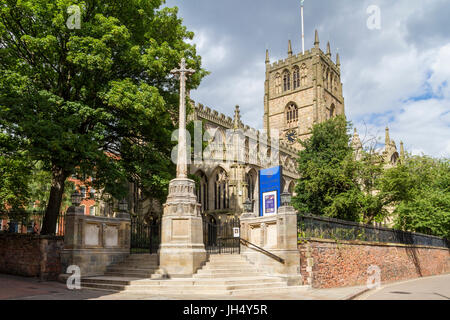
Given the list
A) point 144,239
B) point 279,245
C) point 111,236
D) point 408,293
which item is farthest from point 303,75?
point 111,236

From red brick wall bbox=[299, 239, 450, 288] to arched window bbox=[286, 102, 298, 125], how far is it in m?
43.1

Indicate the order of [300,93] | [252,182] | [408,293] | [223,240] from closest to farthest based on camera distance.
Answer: [408,293] < [223,240] < [252,182] < [300,93]

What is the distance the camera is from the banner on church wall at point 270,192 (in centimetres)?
1562

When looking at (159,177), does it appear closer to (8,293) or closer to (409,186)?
(8,293)

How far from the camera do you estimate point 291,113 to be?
68.9 m

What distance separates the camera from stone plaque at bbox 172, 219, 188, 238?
12.8 m

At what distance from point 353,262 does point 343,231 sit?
4.66 feet

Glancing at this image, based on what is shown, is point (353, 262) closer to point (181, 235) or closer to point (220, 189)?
point (181, 235)

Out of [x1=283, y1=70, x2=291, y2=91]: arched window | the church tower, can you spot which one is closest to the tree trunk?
the church tower

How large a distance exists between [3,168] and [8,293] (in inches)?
390

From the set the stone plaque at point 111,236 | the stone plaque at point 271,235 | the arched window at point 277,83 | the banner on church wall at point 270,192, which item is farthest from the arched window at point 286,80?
the stone plaque at point 111,236

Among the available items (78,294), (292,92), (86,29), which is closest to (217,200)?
(86,29)

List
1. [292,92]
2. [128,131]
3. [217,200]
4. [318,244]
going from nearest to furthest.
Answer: [318,244] < [128,131] < [217,200] < [292,92]

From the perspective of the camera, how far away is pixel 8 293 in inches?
399
